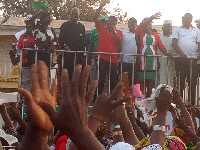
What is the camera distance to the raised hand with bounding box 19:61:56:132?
2.41 m

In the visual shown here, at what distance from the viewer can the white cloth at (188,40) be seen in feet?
30.1

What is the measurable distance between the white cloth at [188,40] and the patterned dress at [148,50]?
0.36 m

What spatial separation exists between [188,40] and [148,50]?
2.67 ft

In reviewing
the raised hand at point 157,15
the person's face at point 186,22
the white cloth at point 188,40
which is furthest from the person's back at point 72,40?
the person's face at point 186,22

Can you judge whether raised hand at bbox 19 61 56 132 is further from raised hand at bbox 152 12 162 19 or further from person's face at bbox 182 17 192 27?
person's face at bbox 182 17 192 27

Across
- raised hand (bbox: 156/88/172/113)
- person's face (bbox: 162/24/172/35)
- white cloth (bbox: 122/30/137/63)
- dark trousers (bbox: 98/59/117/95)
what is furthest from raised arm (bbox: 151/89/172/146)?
person's face (bbox: 162/24/172/35)

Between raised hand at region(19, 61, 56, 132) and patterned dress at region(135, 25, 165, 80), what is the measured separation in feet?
20.3

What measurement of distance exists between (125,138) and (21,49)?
13.0 feet

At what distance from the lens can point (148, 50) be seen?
9.15m

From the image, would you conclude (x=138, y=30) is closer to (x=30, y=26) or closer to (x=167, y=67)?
(x=167, y=67)

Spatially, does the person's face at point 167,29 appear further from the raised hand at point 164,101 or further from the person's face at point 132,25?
the raised hand at point 164,101

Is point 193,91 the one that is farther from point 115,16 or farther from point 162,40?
point 115,16

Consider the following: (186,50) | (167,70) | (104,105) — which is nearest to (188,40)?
(186,50)

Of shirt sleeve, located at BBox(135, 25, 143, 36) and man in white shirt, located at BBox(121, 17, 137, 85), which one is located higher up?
shirt sleeve, located at BBox(135, 25, 143, 36)
